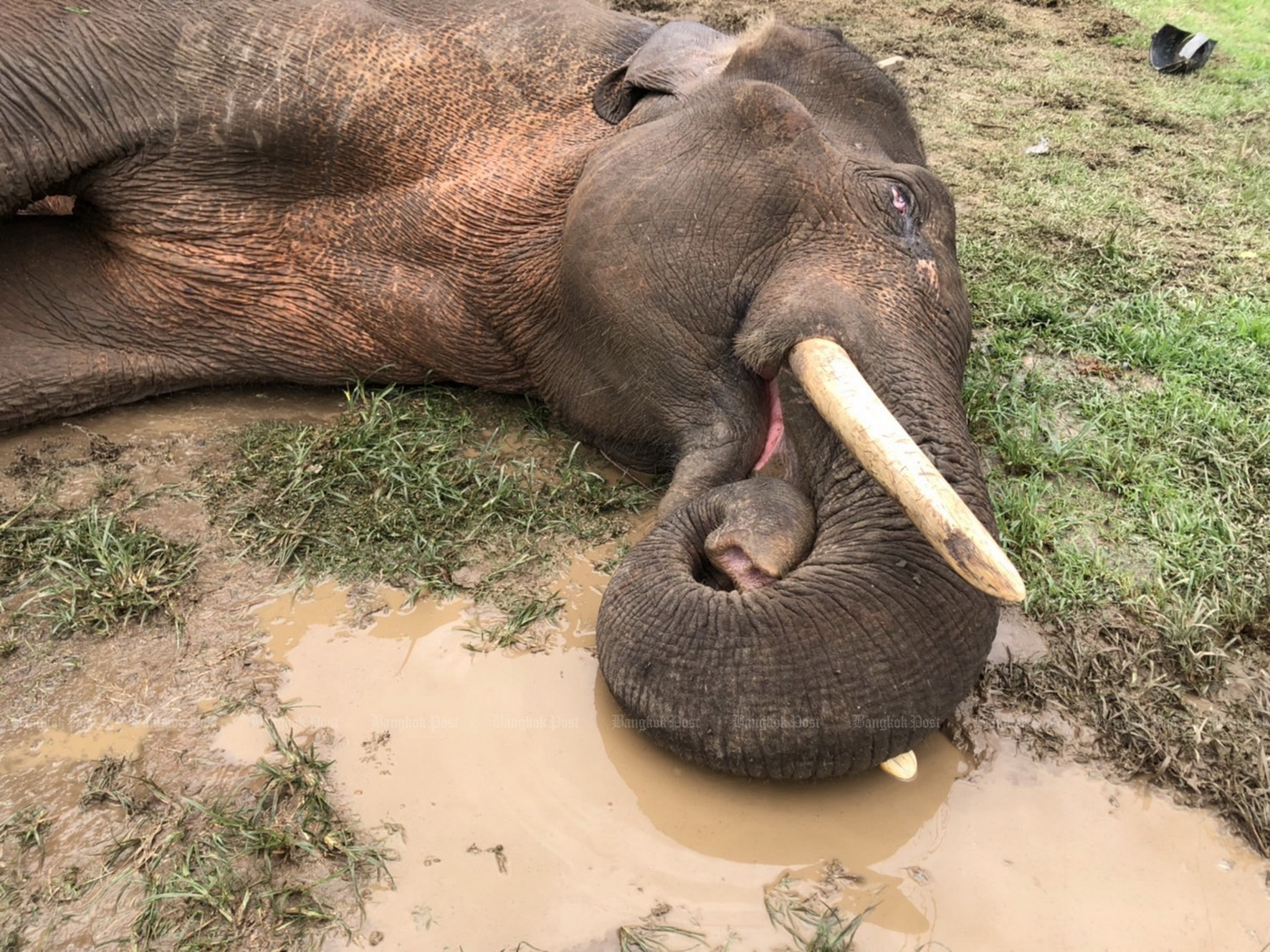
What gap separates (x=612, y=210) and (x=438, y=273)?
0.76m

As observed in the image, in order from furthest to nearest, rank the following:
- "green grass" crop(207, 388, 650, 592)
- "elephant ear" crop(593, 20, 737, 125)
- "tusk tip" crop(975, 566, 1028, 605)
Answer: "elephant ear" crop(593, 20, 737, 125), "green grass" crop(207, 388, 650, 592), "tusk tip" crop(975, 566, 1028, 605)

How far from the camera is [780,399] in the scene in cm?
275

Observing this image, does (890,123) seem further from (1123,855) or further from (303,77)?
(1123,855)

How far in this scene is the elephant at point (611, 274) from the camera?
2287 millimetres

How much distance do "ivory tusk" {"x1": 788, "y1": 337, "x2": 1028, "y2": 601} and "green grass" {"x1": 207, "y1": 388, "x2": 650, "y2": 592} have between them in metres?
1.00

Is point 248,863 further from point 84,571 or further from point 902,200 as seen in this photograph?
point 902,200

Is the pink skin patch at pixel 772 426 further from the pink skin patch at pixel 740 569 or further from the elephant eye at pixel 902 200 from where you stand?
the elephant eye at pixel 902 200

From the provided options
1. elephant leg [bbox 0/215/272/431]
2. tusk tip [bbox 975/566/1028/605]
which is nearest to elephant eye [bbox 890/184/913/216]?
tusk tip [bbox 975/566/1028/605]

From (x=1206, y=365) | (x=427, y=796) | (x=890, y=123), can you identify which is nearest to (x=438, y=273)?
(x=890, y=123)

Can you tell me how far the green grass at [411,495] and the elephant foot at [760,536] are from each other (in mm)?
749

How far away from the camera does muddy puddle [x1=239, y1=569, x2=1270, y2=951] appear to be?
216 centimetres

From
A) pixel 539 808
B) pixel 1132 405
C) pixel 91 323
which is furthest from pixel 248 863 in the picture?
pixel 1132 405

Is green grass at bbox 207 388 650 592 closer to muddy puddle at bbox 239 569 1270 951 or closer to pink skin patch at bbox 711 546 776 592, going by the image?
muddy puddle at bbox 239 569 1270 951

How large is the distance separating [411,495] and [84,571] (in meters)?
0.96
